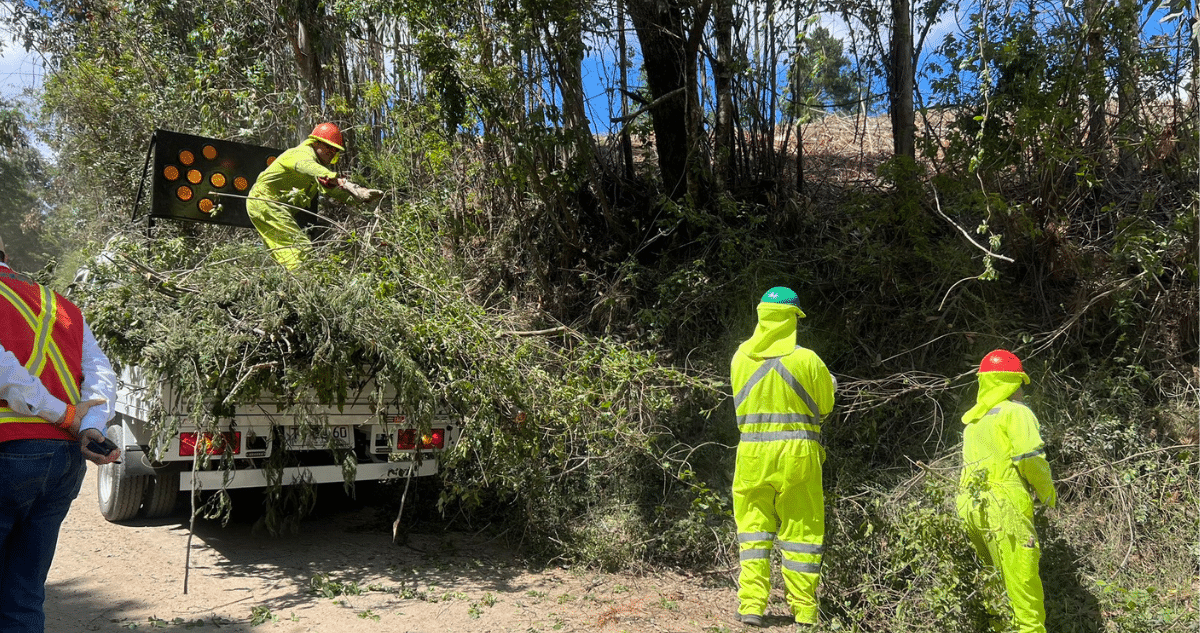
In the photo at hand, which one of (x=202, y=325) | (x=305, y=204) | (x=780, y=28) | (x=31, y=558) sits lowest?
(x=31, y=558)

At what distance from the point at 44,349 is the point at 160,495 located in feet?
10.1

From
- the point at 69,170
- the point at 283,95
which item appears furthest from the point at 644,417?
the point at 69,170

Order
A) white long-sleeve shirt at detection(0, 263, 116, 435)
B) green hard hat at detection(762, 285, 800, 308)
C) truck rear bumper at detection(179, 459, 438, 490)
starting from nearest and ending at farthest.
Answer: white long-sleeve shirt at detection(0, 263, 116, 435) < green hard hat at detection(762, 285, 800, 308) < truck rear bumper at detection(179, 459, 438, 490)

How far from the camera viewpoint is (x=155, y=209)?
599 centimetres

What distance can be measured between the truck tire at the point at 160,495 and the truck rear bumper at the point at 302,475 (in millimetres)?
1019

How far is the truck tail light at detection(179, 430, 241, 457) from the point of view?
452 cm

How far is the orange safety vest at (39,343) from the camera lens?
2805 mm

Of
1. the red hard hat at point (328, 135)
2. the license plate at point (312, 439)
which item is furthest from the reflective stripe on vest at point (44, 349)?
the red hard hat at point (328, 135)

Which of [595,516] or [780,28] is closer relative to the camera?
[595,516]

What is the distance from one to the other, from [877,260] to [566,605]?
143 inches

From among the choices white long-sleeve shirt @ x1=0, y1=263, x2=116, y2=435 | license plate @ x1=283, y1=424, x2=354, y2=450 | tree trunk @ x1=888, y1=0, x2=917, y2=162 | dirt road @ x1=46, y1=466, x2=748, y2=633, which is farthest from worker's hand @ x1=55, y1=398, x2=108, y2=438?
tree trunk @ x1=888, y1=0, x2=917, y2=162

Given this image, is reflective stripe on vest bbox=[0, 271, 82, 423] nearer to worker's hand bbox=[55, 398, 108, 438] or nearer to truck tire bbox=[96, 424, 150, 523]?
worker's hand bbox=[55, 398, 108, 438]

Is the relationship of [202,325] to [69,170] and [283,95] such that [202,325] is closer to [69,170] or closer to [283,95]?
[283,95]

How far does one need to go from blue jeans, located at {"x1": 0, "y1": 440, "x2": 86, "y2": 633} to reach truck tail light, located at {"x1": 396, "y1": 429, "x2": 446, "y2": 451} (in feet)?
7.51
